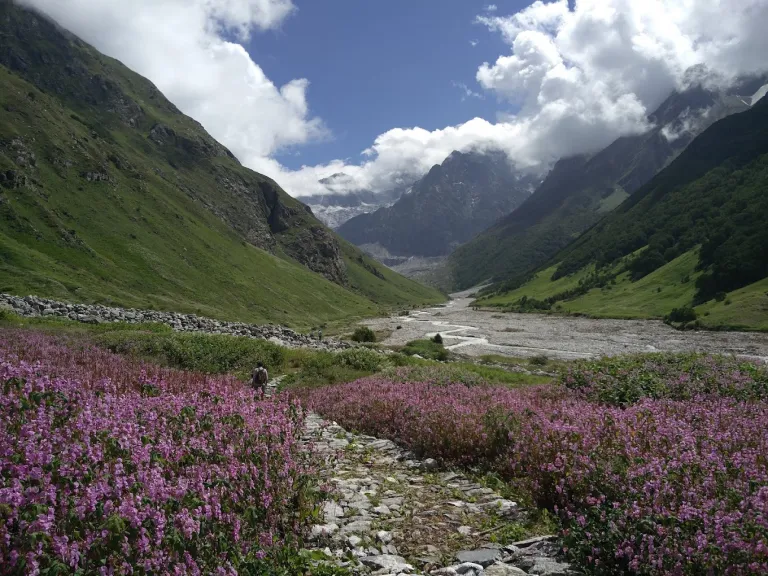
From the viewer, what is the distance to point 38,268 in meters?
56.8

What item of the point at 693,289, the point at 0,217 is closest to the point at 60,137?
the point at 0,217

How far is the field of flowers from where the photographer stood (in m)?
4.61

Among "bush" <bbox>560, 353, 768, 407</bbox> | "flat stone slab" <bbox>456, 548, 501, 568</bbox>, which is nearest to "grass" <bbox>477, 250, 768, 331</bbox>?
"bush" <bbox>560, 353, 768, 407</bbox>

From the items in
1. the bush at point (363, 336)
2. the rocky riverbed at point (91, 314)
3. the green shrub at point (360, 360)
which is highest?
the rocky riverbed at point (91, 314)

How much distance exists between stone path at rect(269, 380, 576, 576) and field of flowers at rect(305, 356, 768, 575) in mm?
551

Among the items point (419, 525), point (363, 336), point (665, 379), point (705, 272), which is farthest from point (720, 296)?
point (419, 525)

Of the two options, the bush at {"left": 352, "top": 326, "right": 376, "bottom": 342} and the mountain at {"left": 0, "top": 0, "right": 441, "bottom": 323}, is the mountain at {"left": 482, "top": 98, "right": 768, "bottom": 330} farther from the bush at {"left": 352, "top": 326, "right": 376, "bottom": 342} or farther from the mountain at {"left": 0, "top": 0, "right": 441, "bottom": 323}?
the mountain at {"left": 0, "top": 0, "right": 441, "bottom": 323}

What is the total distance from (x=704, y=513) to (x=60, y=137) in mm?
128346

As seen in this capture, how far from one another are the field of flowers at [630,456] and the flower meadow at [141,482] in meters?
3.81

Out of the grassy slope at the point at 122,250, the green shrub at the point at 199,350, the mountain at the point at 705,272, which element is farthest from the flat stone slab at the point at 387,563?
the mountain at the point at 705,272

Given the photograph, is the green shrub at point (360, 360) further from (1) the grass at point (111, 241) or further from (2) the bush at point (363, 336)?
(2) the bush at point (363, 336)

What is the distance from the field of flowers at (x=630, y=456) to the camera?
15.1 feet

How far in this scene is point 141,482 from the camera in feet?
14.6

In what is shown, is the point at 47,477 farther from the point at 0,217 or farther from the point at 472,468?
the point at 0,217
